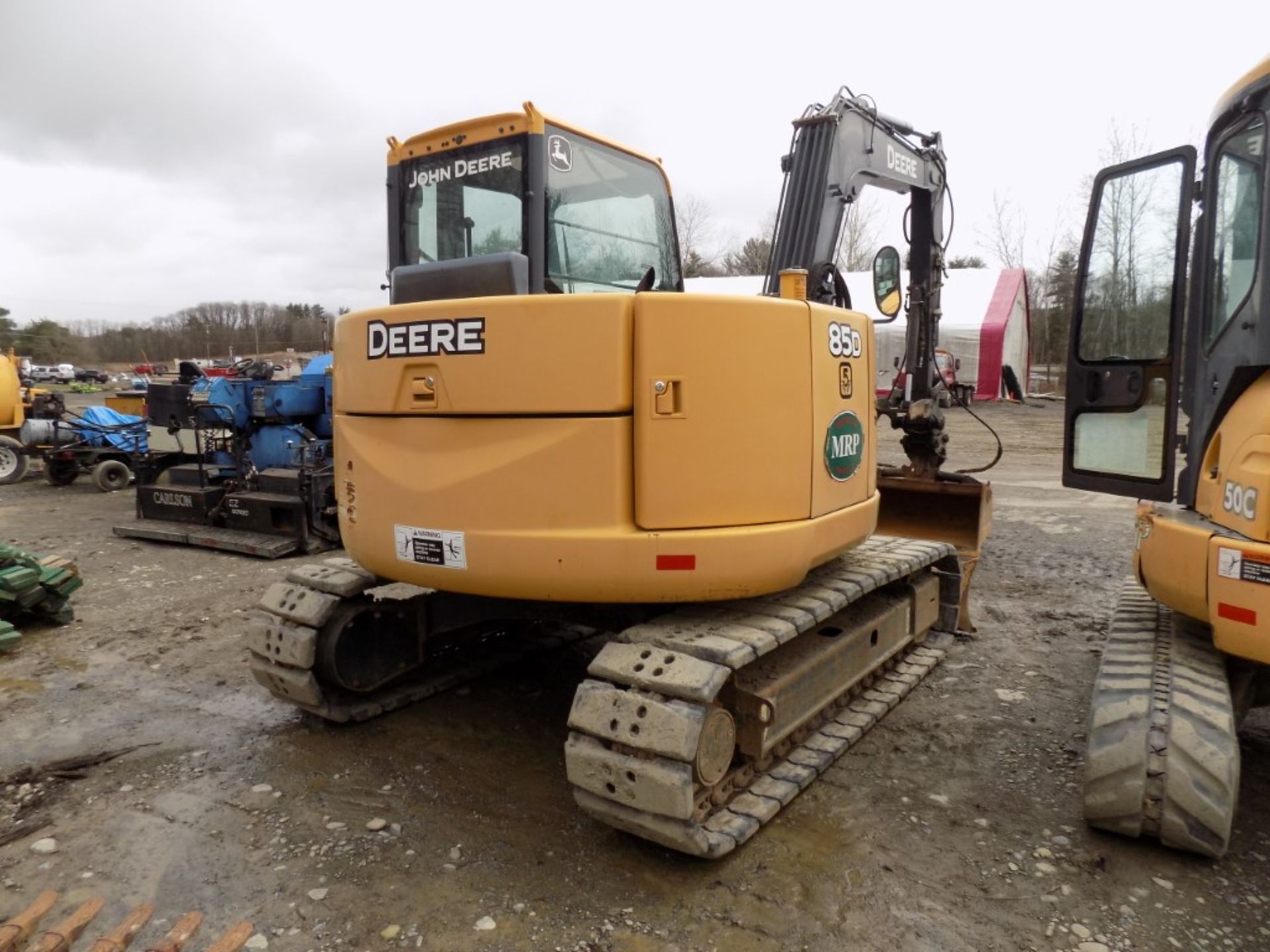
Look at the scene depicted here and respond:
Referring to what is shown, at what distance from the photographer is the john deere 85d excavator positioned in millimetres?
2934

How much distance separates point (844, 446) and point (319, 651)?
2.46 meters

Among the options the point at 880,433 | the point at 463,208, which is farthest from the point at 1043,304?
the point at 463,208

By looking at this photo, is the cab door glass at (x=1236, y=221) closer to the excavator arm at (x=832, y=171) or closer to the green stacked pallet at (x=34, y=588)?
the excavator arm at (x=832, y=171)

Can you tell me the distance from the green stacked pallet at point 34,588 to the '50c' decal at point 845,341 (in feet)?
16.6

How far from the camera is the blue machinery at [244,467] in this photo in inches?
309

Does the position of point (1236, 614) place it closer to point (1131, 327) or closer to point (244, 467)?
point (1131, 327)

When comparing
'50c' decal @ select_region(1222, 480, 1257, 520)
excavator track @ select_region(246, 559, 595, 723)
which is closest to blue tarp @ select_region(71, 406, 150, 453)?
excavator track @ select_region(246, 559, 595, 723)

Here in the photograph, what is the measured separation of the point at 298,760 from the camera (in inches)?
147

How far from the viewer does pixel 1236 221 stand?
10.6ft

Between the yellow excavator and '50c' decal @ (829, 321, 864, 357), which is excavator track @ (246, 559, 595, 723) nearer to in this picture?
'50c' decal @ (829, 321, 864, 357)

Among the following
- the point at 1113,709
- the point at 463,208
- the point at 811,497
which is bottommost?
the point at 1113,709

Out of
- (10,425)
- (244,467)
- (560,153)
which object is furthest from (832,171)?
(10,425)

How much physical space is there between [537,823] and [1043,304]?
114 ft

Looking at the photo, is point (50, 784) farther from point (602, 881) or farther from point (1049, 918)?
point (1049, 918)
